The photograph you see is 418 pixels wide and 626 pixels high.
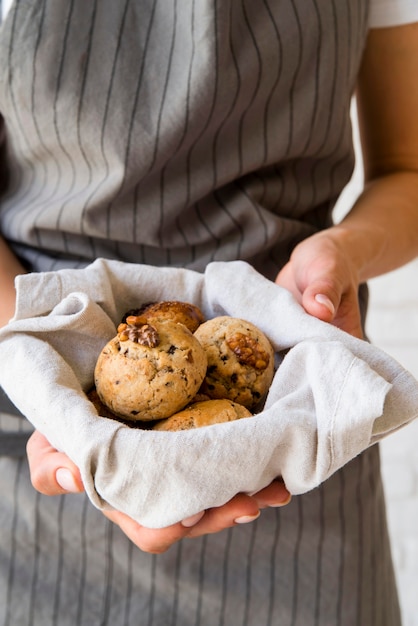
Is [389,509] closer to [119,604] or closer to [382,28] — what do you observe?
[119,604]

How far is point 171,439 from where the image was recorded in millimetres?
519

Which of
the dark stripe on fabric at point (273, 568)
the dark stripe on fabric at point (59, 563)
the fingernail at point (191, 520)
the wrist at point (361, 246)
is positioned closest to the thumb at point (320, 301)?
the wrist at point (361, 246)

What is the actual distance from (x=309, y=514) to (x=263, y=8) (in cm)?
62

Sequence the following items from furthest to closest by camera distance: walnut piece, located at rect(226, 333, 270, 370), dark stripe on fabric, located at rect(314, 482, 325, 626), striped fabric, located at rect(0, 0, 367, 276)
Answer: dark stripe on fabric, located at rect(314, 482, 325, 626), striped fabric, located at rect(0, 0, 367, 276), walnut piece, located at rect(226, 333, 270, 370)

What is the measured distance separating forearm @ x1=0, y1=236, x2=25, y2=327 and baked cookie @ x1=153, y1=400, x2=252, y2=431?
10.8 inches

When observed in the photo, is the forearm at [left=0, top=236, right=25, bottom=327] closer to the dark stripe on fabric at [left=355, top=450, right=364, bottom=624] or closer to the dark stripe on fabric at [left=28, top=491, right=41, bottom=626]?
the dark stripe on fabric at [left=28, top=491, right=41, bottom=626]

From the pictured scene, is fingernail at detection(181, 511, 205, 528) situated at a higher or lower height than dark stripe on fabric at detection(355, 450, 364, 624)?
higher

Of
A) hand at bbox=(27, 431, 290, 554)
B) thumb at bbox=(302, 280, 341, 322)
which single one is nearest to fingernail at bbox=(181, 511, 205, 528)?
A: hand at bbox=(27, 431, 290, 554)

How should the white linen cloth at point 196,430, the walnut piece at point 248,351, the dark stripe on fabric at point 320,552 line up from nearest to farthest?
the white linen cloth at point 196,430
the walnut piece at point 248,351
the dark stripe on fabric at point 320,552

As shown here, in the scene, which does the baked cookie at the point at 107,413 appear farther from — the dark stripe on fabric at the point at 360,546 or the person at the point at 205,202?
the dark stripe on fabric at the point at 360,546

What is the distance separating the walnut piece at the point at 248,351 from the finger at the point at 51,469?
0.18 meters

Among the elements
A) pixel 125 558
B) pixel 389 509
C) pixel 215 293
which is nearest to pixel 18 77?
pixel 215 293

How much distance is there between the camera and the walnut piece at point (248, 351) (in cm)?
64

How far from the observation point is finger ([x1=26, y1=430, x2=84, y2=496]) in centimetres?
59
